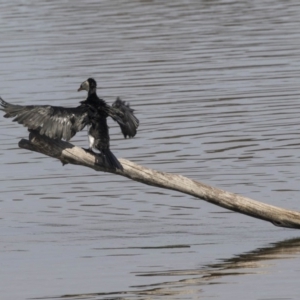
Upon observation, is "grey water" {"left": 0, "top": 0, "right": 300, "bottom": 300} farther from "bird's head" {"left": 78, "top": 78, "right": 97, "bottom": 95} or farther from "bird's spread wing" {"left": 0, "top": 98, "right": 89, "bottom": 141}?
"bird's head" {"left": 78, "top": 78, "right": 97, "bottom": 95}

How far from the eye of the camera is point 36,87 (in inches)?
671

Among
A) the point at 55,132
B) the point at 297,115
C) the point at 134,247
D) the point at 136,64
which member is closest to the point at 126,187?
the point at 134,247

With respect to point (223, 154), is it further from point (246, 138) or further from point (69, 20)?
point (69, 20)

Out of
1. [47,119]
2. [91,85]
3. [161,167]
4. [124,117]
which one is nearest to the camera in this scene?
[47,119]

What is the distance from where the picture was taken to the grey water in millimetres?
8031

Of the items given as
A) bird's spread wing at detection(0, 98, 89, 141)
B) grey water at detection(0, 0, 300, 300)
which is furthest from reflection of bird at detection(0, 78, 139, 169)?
grey water at detection(0, 0, 300, 300)

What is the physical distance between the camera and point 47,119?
26.9 ft

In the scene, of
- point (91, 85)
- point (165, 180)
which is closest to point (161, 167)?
point (91, 85)

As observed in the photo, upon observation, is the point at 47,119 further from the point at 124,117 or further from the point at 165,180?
the point at 165,180

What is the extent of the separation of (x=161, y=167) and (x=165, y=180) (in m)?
3.43

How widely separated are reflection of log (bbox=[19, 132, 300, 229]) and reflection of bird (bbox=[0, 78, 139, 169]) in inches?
Result: 3.7

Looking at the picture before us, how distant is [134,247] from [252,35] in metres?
13.5

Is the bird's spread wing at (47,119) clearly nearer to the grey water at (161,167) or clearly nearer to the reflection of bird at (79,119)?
the reflection of bird at (79,119)

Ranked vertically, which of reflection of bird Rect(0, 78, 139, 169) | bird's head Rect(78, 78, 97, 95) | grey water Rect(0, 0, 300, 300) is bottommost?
grey water Rect(0, 0, 300, 300)
